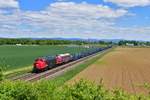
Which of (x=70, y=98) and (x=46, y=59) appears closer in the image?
(x=70, y=98)

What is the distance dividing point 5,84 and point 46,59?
56.5 meters

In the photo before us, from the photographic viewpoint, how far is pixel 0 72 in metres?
17.9

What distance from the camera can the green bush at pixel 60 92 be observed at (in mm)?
11203

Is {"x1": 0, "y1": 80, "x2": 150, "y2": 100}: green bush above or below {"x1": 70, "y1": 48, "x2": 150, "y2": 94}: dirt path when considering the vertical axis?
above

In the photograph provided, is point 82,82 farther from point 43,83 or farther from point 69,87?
point 43,83

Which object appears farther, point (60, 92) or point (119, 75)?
point (119, 75)

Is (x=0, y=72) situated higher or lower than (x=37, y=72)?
higher

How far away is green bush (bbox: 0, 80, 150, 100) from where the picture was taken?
36.8ft

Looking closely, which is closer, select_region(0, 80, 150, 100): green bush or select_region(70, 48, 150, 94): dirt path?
select_region(0, 80, 150, 100): green bush

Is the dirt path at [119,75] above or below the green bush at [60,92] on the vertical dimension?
below

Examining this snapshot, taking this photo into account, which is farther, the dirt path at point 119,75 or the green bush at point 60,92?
the dirt path at point 119,75

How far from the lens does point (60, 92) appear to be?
40.2 feet

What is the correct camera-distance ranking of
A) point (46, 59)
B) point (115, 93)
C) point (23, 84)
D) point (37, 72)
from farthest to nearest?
point (46, 59) → point (37, 72) → point (23, 84) → point (115, 93)

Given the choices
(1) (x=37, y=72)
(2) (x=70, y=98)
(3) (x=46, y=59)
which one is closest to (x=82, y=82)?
(2) (x=70, y=98)
